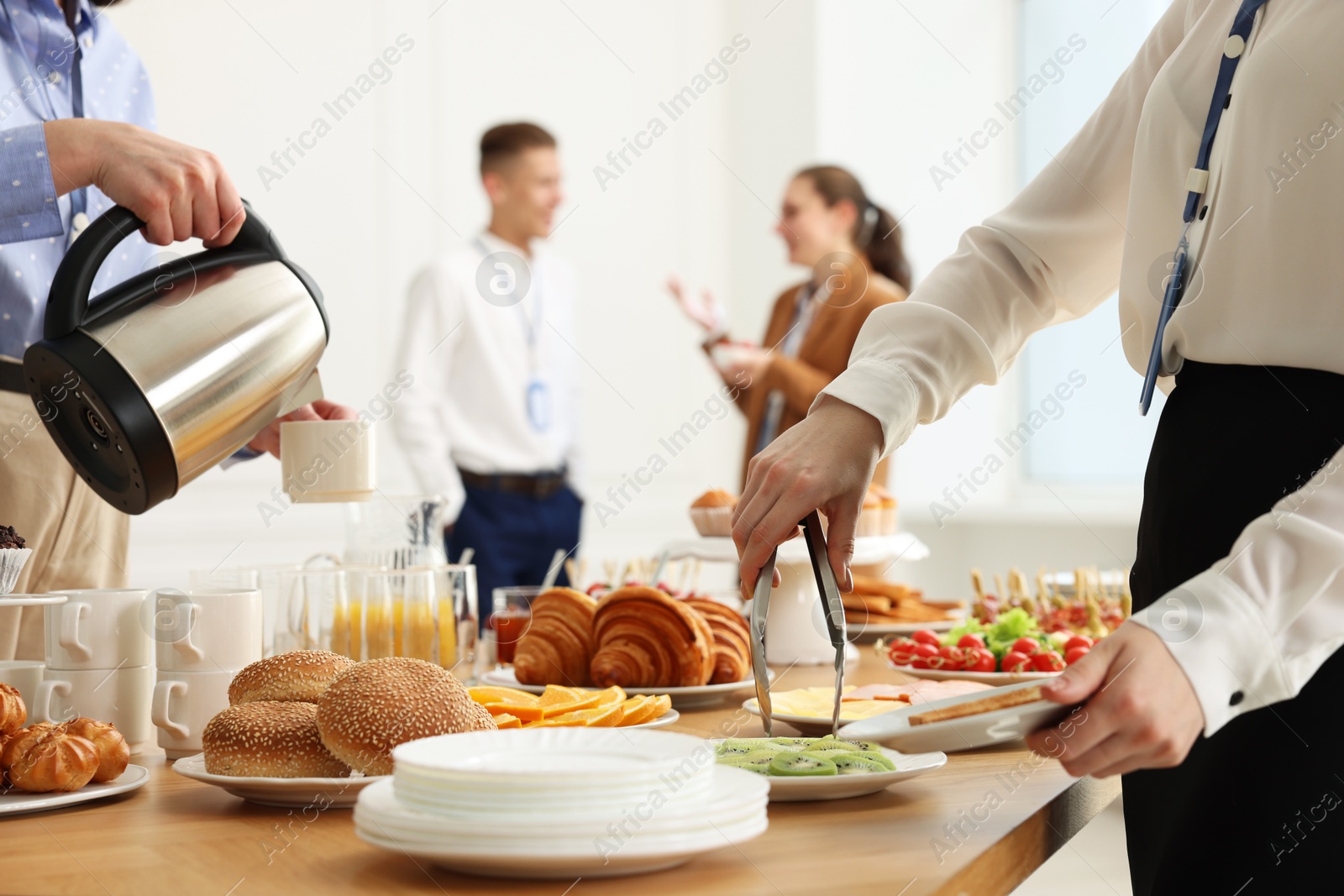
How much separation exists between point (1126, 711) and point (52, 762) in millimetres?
673

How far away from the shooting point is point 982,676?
1.25m

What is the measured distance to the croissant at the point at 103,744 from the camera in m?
0.83

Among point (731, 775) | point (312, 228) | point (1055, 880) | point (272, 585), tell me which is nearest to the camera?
point (731, 775)

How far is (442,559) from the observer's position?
1490mm

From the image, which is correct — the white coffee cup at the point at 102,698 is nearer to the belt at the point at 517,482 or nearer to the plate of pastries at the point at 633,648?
the plate of pastries at the point at 633,648

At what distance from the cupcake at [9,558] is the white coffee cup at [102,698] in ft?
0.28

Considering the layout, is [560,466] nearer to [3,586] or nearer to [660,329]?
[660,329]

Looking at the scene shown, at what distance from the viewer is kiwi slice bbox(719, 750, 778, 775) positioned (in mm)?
803

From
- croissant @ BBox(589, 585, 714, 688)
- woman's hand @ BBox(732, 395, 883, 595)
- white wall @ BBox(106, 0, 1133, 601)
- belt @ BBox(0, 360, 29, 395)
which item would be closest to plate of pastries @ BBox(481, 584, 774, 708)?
croissant @ BBox(589, 585, 714, 688)

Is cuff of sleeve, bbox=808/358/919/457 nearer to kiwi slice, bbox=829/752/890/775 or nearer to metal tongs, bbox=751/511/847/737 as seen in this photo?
metal tongs, bbox=751/511/847/737

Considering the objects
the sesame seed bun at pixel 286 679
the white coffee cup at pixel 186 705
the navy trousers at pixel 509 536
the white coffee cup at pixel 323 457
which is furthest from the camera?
the navy trousers at pixel 509 536

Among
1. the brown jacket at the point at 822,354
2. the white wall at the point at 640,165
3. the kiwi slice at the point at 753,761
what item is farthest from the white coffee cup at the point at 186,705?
the white wall at the point at 640,165

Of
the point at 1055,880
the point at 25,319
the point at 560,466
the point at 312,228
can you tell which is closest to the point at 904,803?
the point at 25,319

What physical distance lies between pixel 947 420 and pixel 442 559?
396 cm
